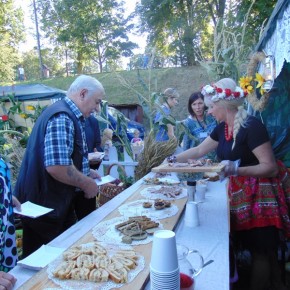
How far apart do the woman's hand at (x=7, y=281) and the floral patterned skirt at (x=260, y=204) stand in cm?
138

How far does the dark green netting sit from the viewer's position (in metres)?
3.11

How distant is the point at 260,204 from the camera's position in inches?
77.6

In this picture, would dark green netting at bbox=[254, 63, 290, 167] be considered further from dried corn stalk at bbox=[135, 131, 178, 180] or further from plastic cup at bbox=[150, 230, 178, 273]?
plastic cup at bbox=[150, 230, 178, 273]

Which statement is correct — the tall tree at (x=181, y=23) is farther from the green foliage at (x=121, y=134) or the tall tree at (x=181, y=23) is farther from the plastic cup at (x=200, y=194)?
the plastic cup at (x=200, y=194)

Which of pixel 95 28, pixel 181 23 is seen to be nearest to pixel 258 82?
pixel 181 23

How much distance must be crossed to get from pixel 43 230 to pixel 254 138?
1463mm

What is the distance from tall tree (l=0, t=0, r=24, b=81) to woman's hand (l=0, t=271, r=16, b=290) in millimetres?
20399

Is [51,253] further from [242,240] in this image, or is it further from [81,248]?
[242,240]

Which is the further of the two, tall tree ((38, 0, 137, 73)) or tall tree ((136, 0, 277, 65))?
tall tree ((38, 0, 137, 73))

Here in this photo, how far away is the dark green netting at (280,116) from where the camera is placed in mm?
3111

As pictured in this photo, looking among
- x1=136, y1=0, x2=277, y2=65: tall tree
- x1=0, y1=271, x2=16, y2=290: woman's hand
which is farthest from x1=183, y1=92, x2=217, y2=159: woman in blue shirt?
x1=136, y1=0, x2=277, y2=65: tall tree

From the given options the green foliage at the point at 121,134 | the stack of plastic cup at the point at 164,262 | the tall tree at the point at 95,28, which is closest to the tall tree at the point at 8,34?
the tall tree at the point at 95,28

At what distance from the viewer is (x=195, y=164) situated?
1933 millimetres

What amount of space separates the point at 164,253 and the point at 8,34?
897 inches
